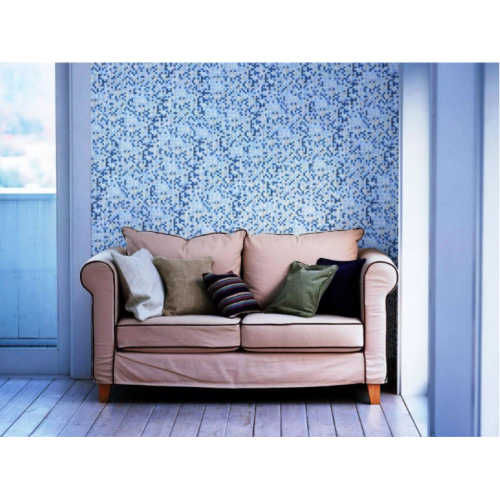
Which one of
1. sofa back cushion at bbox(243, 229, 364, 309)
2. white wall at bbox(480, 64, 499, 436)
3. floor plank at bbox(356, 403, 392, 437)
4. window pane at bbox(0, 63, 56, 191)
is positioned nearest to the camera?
white wall at bbox(480, 64, 499, 436)

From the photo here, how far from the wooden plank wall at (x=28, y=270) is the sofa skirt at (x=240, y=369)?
1.05 meters

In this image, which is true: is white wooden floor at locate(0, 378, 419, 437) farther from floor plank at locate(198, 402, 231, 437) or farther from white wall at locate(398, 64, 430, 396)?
white wall at locate(398, 64, 430, 396)

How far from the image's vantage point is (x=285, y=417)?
11.3 ft

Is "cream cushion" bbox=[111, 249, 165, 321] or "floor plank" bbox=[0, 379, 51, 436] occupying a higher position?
"cream cushion" bbox=[111, 249, 165, 321]

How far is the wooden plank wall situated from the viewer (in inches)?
173

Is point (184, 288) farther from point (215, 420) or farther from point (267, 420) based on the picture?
point (267, 420)

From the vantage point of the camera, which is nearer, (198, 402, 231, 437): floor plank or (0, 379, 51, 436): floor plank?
(198, 402, 231, 437): floor plank

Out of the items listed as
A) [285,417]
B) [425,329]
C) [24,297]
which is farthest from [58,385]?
[425,329]

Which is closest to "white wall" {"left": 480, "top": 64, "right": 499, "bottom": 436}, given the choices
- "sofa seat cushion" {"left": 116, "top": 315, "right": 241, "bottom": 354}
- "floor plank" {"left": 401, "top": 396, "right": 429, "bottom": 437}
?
"floor plank" {"left": 401, "top": 396, "right": 429, "bottom": 437}

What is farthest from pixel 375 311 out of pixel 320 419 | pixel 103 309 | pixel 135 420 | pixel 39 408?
pixel 39 408

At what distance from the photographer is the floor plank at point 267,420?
3188 millimetres

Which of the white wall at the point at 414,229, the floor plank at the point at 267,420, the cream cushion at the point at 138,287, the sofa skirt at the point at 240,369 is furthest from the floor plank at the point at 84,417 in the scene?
the white wall at the point at 414,229

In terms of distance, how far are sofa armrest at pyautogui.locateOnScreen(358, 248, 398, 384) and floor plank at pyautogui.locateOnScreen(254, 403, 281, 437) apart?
1.89 feet

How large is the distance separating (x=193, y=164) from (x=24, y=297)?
1.54 m
